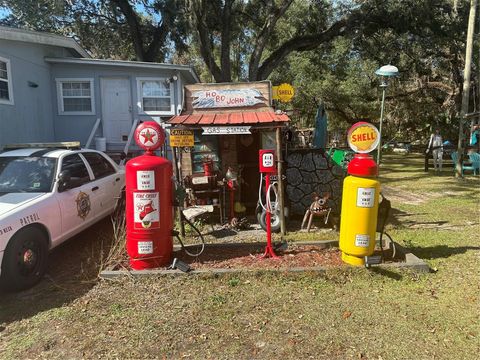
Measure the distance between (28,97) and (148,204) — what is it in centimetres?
918

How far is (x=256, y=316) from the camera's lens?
3.88 metres

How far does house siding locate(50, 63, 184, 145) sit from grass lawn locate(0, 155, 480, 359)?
337 inches

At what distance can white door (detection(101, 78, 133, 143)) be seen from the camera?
13.0 m

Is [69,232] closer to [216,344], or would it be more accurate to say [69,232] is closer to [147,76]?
[216,344]

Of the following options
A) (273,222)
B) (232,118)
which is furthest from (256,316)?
(232,118)

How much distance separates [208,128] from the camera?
690 cm

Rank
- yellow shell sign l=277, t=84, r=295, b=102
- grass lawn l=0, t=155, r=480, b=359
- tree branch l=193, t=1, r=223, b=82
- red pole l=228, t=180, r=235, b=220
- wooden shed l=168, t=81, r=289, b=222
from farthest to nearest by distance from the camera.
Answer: tree branch l=193, t=1, r=223, b=82, yellow shell sign l=277, t=84, r=295, b=102, wooden shed l=168, t=81, r=289, b=222, red pole l=228, t=180, r=235, b=220, grass lawn l=0, t=155, r=480, b=359

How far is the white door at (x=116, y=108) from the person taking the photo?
13.0 m

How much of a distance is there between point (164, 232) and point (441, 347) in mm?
3391

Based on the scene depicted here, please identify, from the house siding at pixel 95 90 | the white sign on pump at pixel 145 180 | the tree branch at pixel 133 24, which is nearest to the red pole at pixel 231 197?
the white sign on pump at pixel 145 180

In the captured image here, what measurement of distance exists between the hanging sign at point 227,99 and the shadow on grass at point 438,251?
4.16 meters

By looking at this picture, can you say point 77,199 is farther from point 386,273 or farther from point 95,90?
point 95,90

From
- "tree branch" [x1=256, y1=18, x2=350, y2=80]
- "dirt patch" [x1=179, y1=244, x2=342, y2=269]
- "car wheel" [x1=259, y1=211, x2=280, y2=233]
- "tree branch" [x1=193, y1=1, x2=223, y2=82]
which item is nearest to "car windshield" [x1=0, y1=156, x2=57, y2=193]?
"dirt patch" [x1=179, y1=244, x2=342, y2=269]

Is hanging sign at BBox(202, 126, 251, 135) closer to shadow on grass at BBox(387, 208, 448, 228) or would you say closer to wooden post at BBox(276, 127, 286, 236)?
wooden post at BBox(276, 127, 286, 236)
